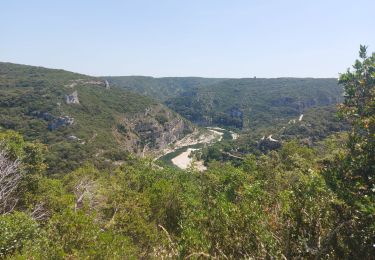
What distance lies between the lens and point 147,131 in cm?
17150

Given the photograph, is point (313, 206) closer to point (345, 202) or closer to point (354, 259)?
point (345, 202)

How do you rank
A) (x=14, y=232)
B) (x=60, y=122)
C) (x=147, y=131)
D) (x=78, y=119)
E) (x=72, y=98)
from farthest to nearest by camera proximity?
(x=147, y=131) → (x=72, y=98) → (x=78, y=119) → (x=60, y=122) → (x=14, y=232)

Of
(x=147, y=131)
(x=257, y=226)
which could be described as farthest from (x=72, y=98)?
(x=257, y=226)

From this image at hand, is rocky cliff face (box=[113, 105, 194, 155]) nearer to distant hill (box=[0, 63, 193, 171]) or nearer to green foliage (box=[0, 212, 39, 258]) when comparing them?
distant hill (box=[0, 63, 193, 171])

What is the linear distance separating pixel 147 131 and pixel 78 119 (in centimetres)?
4462

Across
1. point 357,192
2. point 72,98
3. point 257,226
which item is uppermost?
point 357,192

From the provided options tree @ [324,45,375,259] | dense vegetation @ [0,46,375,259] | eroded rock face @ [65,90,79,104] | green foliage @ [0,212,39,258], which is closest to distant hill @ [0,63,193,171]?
eroded rock face @ [65,90,79,104]

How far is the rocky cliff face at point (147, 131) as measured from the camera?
5758 inches

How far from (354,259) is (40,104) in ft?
470

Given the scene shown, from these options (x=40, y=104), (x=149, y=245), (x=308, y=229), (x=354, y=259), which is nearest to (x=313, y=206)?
(x=308, y=229)

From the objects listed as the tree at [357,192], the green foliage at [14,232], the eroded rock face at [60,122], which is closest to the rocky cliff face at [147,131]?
the eroded rock face at [60,122]

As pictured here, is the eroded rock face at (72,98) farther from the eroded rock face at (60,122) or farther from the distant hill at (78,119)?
the eroded rock face at (60,122)

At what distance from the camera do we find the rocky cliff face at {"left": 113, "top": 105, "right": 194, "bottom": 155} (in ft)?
480

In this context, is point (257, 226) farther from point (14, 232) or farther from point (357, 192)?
point (14, 232)
